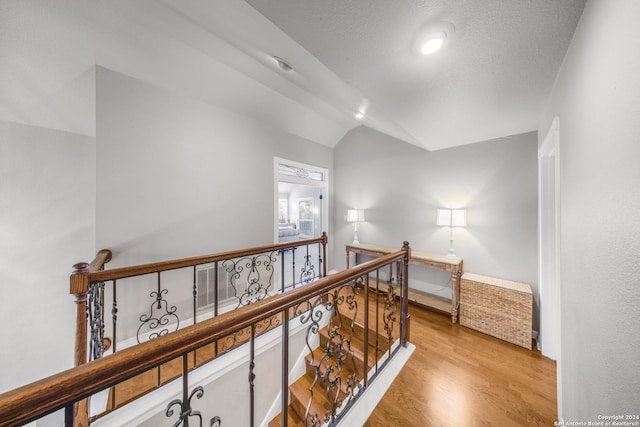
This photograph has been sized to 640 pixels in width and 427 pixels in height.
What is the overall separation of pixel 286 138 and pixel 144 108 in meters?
1.88

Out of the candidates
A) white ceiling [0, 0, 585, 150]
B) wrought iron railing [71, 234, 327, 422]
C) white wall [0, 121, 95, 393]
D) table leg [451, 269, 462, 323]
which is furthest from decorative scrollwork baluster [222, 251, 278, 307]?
table leg [451, 269, 462, 323]

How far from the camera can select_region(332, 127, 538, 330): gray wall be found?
8.01ft

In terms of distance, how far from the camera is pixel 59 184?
5.93 ft

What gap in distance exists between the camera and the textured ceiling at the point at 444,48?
101 centimetres

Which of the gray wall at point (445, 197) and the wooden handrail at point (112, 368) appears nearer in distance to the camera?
the wooden handrail at point (112, 368)

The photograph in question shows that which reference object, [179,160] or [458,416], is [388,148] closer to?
[179,160]

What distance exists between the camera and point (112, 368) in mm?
522

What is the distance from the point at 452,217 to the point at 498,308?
3.71ft

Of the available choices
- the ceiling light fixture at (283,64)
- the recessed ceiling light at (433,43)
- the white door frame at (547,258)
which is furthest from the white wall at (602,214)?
the ceiling light fixture at (283,64)

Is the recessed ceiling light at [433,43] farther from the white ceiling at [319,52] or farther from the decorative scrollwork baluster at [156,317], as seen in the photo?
the decorative scrollwork baluster at [156,317]

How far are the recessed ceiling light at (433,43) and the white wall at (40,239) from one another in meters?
2.90

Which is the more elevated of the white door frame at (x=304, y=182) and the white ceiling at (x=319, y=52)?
the white ceiling at (x=319, y=52)

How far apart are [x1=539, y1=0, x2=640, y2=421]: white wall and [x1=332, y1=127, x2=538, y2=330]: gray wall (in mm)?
1526

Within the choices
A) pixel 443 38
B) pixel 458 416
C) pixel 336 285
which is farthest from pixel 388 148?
pixel 458 416
